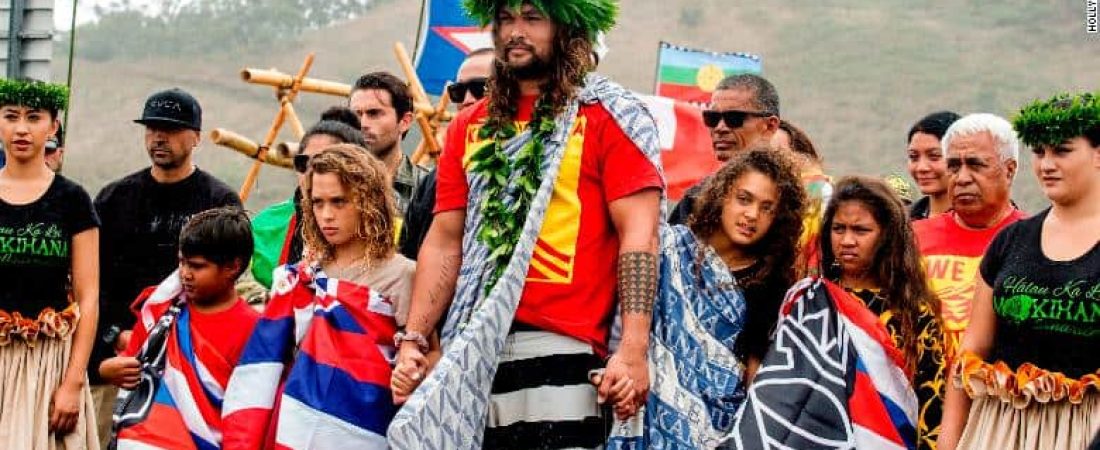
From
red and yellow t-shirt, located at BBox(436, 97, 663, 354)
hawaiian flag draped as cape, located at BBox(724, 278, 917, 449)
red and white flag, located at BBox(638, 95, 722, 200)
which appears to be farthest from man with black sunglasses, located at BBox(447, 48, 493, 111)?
red and white flag, located at BBox(638, 95, 722, 200)

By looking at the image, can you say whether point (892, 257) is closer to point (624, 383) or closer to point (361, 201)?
point (624, 383)

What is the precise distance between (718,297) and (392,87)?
2.51 meters

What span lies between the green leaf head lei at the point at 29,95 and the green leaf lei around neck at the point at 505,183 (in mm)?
2149

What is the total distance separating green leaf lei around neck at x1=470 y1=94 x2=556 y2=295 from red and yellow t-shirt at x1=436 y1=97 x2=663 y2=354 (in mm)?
80

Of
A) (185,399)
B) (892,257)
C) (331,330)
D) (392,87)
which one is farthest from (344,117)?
(892,257)

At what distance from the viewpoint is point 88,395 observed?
6.59 meters

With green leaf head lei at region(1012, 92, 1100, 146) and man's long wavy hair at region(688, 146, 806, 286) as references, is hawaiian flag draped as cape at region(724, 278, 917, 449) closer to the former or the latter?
man's long wavy hair at region(688, 146, 806, 286)

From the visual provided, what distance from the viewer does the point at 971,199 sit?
20.1 ft

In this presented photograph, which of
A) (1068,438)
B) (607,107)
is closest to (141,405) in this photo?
(607,107)

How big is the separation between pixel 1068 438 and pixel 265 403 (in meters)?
2.54

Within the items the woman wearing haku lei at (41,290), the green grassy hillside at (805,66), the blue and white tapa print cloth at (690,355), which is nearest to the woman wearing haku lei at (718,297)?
the blue and white tapa print cloth at (690,355)

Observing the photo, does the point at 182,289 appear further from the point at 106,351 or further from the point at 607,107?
the point at 607,107

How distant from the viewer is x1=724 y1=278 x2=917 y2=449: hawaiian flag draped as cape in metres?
5.40

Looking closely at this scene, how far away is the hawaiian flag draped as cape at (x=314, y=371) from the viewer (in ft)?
18.1
